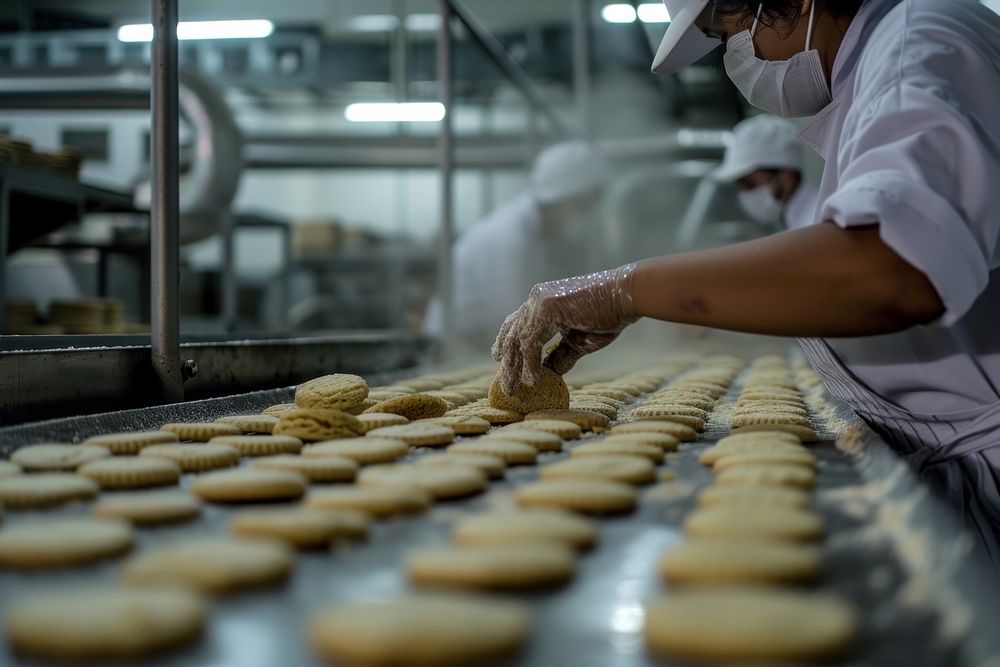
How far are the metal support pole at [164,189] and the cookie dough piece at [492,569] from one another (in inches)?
50.7

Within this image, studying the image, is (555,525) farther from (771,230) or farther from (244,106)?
(244,106)

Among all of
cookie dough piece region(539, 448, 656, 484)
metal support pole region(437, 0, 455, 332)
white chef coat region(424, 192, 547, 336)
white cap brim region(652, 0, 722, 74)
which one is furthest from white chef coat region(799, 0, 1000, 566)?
white chef coat region(424, 192, 547, 336)

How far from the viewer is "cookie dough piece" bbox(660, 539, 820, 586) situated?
2.43 ft

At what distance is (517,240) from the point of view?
5551 mm

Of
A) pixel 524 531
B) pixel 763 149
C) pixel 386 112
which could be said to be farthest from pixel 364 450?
pixel 386 112

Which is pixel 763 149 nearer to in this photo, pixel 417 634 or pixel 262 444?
pixel 262 444

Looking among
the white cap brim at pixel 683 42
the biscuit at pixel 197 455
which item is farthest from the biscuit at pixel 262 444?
the white cap brim at pixel 683 42

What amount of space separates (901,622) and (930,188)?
0.76m

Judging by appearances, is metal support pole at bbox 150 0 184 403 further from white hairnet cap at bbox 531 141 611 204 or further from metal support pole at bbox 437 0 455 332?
white hairnet cap at bbox 531 141 611 204

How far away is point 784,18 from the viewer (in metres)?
1.71

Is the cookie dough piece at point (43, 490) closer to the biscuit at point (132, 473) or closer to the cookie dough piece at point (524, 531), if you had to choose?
the biscuit at point (132, 473)

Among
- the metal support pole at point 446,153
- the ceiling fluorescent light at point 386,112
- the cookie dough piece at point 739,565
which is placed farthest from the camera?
the ceiling fluorescent light at point 386,112

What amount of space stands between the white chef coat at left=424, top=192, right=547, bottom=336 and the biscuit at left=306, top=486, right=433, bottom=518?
4235 millimetres

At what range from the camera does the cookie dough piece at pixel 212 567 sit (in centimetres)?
75
